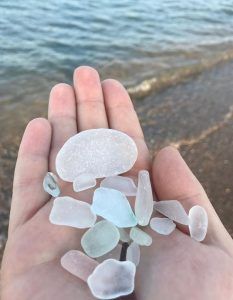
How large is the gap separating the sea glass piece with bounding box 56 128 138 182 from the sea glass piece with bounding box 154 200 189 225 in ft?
0.94

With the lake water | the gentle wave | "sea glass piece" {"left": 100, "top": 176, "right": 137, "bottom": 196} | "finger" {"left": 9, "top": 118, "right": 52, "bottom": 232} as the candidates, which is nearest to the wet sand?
the gentle wave

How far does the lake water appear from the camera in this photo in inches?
168

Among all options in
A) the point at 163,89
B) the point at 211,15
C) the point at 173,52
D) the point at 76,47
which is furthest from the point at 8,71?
the point at 211,15

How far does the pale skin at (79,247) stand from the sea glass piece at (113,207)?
11 centimetres

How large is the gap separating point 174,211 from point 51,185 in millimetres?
494

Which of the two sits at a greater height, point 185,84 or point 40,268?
point 40,268

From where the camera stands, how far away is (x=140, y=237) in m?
1.51

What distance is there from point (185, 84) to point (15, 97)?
165cm

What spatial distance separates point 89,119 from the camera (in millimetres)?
2143

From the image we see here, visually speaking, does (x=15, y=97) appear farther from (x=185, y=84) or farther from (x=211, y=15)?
(x=211, y=15)

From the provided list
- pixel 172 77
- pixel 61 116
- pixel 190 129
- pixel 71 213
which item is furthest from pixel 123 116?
pixel 172 77

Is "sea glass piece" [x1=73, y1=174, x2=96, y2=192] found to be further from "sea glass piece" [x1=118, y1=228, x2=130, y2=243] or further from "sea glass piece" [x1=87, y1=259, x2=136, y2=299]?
"sea glass piece" [x1=87, y1=259, x2=136, y2=299]

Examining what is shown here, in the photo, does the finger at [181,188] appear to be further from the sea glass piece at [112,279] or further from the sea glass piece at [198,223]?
the sea glass piece at [112,279]

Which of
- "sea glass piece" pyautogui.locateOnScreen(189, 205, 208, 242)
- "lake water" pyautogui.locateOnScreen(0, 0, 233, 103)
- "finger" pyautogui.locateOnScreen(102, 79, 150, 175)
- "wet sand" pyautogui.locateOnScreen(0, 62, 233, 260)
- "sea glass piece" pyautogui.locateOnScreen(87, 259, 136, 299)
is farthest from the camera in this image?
"lake water" pyautogui.locateOnScreen(0, 0, 233, 103)
